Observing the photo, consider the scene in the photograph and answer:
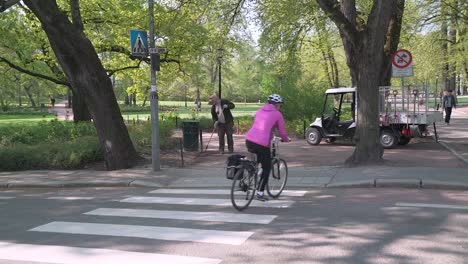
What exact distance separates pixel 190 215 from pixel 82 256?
2.28 metres

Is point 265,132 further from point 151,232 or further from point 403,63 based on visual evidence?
point 403,63

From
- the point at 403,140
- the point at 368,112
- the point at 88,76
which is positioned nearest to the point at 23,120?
the point at 88,76

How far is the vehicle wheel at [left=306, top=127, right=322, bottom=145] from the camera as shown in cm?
1808

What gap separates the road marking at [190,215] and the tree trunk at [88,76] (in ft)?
17.3

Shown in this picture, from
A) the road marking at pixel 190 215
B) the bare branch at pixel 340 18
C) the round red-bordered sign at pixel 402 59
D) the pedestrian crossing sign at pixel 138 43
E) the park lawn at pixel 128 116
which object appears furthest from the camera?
the park lawn at pixel 128 116

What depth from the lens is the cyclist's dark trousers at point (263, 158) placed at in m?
8.00

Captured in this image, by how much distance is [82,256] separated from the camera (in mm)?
5559

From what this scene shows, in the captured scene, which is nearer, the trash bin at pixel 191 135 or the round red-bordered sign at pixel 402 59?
the round red-bordered sign at pixel 402 59

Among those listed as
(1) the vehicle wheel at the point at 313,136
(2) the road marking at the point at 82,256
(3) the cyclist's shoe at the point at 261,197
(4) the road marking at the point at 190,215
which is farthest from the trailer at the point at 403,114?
(2) the road marking at the point at 82,256

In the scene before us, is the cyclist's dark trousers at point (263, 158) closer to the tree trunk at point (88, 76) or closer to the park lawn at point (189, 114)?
the tree trunk at point (88, 76)

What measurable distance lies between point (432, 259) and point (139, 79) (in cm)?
2523

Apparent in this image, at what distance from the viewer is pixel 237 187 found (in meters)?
7.89

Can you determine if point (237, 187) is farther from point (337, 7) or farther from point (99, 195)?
point (337, 7)

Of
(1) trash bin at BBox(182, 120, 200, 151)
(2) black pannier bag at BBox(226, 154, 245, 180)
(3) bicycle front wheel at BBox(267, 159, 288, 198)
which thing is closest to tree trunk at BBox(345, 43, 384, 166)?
(3) bicycle front wheel at BBox(267, 159, 288, 198)
